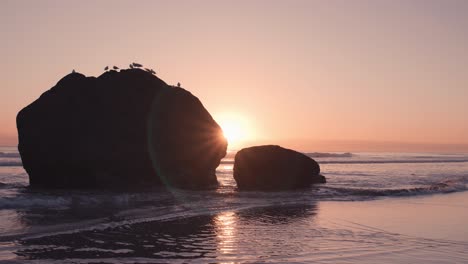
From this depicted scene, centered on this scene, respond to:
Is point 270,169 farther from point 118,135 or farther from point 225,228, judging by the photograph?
point 225,228

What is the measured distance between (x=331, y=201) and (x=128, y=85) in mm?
12963

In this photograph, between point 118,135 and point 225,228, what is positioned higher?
point 118,135

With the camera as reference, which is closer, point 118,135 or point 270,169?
point 118,135

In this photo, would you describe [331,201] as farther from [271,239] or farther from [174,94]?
[174,94]

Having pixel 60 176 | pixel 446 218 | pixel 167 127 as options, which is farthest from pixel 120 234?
pixel 167 127

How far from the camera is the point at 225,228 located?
1267cm

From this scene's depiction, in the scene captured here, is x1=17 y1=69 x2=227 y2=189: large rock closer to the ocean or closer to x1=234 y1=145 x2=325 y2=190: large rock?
x1=234 y1=145 x2=325 y2=190: large rock

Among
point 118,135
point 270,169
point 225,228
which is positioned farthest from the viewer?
point 270,169

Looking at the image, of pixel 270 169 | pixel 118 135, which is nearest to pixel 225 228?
pixel 118 135

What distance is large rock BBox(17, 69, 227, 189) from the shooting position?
2333 centimetres

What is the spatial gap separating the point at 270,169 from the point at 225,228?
578 inches

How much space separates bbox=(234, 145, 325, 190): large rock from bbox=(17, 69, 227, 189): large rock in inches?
70.7

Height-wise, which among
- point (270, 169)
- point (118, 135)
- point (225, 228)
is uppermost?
point (118, 135)

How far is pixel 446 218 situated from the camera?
15.0 metres
